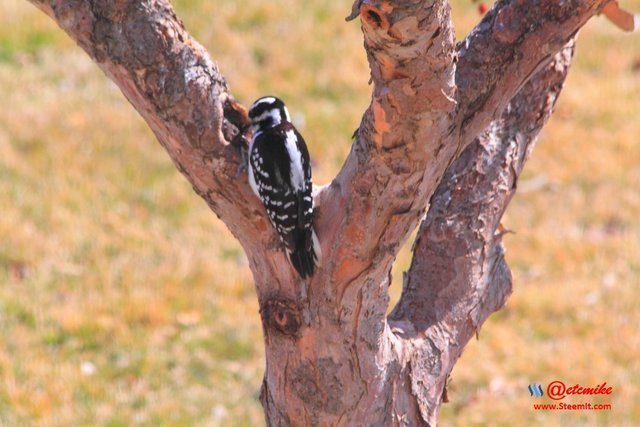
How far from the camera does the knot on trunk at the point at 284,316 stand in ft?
13.5

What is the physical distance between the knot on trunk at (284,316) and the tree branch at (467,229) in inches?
27.3

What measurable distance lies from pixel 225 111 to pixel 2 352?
444cm

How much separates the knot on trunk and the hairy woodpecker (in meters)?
0.15

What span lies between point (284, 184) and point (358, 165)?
705 millimetres

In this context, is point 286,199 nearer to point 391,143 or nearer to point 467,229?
point 391,143

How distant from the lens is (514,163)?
4.77 meters

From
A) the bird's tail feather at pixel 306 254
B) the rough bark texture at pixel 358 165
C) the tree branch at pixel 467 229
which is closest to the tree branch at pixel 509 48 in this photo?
the rough bark texture at pixel 358 165

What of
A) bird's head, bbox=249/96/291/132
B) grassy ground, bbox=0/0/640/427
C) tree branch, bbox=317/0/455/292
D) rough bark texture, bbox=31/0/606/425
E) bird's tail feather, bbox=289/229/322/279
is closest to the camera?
tree branch, bbox=317/0/455/292

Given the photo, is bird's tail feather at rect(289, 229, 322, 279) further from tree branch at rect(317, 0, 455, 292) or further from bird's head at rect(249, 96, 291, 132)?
bird's head at rect(249, 96, 291, 132)

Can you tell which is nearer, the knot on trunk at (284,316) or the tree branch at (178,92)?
the tree branch at (178,92)

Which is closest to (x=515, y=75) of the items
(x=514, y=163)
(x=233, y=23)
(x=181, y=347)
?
(x=514, y=163)

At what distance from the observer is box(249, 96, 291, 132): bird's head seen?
4574mm

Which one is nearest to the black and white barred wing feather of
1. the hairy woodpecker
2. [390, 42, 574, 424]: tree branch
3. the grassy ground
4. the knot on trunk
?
the hairy woodpecker

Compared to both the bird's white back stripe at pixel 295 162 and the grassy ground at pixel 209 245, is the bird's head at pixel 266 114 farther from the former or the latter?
the grassy ground at pixel 209 245
